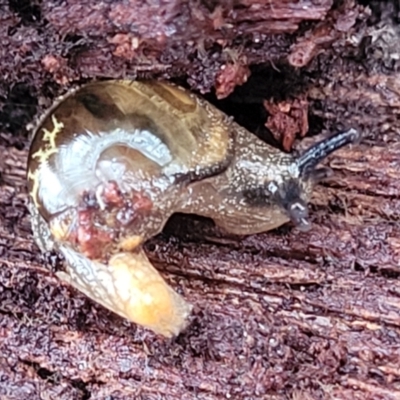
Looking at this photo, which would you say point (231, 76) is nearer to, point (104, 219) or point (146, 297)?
point (104, 219)

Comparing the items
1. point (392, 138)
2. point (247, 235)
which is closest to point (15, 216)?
point (247, 235)

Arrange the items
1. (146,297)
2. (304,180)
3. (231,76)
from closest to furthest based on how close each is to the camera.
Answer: (146,297) < (231,76) < (304,180)

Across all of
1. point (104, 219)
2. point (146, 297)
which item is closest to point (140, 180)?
point (104, 219)

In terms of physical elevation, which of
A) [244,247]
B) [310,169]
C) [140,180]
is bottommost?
[244,247]

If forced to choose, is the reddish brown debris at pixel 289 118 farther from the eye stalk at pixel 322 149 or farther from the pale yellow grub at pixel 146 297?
the pale yellow grub at pixel 146 297

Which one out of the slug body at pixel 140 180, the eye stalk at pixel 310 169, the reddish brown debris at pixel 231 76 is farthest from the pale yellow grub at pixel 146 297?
the reddish brown debris at pixel 231 76

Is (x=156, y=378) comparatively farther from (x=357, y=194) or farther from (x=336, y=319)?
(x=357, y=194)

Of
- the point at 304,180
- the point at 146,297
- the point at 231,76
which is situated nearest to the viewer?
the point at 146,297

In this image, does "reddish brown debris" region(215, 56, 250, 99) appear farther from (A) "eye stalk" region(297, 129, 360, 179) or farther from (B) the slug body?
(A) "eye stalk" region(297, 129, 360, 179)
